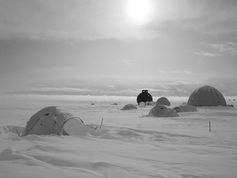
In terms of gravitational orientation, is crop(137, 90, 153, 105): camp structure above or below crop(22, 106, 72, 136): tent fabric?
above

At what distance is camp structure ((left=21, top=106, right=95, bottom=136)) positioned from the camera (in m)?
12.8

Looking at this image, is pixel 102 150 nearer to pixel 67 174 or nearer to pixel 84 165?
pixel 84 165

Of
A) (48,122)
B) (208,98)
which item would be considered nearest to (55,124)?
(48,122)

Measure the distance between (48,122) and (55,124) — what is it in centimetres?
42

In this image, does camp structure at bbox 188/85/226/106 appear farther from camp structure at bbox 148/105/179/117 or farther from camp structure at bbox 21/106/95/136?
camp structure at bbox 21/106/95/136

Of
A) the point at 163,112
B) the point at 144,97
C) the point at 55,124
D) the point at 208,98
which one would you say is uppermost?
the point at 144,97

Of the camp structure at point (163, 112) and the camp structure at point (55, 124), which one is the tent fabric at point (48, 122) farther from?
the camp structure at point (163, 112)

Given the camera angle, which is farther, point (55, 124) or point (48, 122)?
point (48, 122)

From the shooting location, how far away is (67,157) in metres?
7.02

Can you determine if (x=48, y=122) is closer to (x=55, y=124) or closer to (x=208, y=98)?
(x=55, y=124)

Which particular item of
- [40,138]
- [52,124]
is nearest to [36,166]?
[40,138]

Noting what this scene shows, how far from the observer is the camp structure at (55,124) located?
12.8m

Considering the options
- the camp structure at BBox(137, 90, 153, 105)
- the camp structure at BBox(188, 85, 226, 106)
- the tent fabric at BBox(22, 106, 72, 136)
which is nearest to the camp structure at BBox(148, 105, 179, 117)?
the tent fabric at BBox(22, 106, 72, 136)

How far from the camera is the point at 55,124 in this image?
12.9 metres
